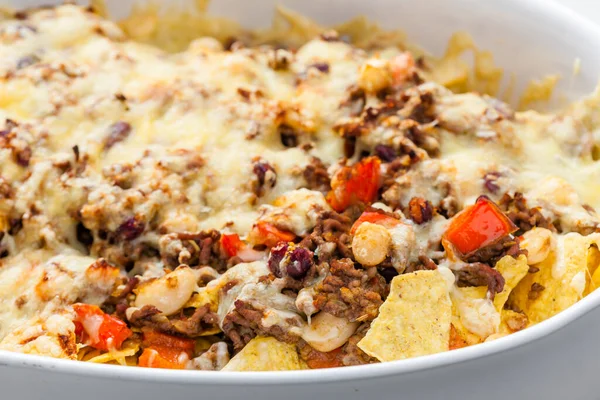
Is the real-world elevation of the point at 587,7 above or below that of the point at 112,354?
above

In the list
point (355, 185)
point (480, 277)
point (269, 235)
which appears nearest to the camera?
point (480, 277)

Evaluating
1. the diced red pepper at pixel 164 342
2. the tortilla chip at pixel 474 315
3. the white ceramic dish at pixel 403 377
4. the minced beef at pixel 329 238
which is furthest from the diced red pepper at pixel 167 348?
the tortilla chip at pixel 474 315

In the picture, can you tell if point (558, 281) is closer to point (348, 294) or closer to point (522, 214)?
point (522, 214)

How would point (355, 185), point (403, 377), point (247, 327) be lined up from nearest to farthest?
1. point (403, 377)
2. point (247, 327)
3. point (355, 185)

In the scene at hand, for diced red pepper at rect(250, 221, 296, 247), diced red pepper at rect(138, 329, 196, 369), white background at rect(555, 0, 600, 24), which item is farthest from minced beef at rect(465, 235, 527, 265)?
white background at rect(555, 0, 600, 24)

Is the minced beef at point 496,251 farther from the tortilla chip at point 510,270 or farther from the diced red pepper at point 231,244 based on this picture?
the diced red pepper at point 231,244

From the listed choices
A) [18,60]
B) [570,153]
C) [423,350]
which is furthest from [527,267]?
[18,60]

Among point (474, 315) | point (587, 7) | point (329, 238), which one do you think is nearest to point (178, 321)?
point (329, 238)
